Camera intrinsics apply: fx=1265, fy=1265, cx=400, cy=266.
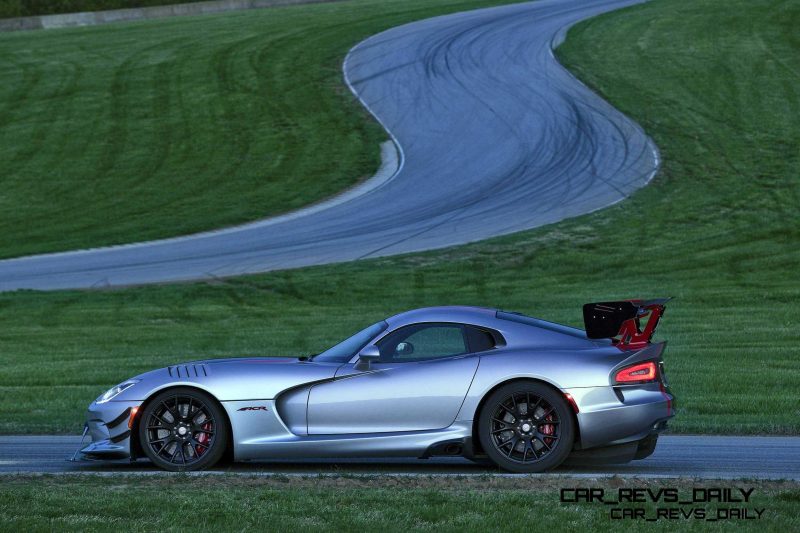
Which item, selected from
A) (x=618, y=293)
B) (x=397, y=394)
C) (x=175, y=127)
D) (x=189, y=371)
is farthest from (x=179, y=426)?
(x=175, y=127)

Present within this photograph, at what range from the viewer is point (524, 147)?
114 ft

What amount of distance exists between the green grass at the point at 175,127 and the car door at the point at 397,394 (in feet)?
64.5

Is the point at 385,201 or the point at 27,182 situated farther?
the point at 27,182

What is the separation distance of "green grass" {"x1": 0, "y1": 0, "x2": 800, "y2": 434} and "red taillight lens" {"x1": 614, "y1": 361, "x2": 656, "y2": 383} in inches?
101

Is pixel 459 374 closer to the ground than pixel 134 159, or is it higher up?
closer to the ground

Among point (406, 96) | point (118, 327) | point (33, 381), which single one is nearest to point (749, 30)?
point (406, 96)

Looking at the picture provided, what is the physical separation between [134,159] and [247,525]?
30.6 m

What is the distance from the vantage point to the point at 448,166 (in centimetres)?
3378

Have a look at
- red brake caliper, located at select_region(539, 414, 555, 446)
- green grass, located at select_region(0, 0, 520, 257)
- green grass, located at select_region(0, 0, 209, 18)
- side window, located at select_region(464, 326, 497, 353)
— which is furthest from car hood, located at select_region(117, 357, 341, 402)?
green grass, located at select_region(0, 0, 209, 18)

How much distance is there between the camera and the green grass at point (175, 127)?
31.2m

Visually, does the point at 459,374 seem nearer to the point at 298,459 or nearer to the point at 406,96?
the point at 298,459

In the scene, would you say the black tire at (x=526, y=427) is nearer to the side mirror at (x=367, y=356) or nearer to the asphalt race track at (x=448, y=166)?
the side mirror at (x=367, y=356)

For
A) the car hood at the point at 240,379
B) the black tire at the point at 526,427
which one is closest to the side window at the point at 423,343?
the car hood at the point at 240,379

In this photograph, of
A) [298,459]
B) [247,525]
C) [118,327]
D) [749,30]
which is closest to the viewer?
[247,525]
